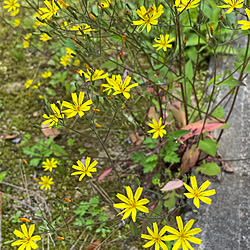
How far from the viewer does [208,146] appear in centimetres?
167

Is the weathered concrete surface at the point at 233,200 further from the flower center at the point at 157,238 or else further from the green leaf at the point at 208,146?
the flower center at the point at 157,238

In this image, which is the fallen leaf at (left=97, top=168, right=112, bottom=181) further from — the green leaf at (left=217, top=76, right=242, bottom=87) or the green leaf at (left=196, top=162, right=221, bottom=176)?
the green leaf at (left=217, top=76, right=242, bottom=87)

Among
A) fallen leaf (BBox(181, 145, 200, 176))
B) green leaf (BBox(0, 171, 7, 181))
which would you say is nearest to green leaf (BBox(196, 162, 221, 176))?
fallen leaf (BBox(181, 145, 200, 176))

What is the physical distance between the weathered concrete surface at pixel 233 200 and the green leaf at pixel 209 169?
3.1 inches

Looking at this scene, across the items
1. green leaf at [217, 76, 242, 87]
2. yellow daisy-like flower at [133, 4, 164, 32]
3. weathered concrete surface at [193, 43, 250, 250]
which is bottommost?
weathered concrete surface at [193, 43, 250, 250]

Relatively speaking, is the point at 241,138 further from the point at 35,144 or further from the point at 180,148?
the point at 35,144

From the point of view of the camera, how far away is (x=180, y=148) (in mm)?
1973

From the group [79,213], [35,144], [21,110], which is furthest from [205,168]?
[21,110]

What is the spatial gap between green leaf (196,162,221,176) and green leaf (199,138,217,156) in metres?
0.12

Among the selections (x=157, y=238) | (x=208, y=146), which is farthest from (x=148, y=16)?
(x=157, y=238)

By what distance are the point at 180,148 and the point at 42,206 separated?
93 centimetres

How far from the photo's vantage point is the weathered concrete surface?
1.53 metres

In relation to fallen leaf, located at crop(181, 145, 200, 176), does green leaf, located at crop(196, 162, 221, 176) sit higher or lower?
lower

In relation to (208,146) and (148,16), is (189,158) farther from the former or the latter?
(148,16)
